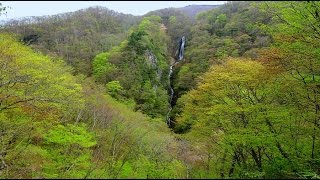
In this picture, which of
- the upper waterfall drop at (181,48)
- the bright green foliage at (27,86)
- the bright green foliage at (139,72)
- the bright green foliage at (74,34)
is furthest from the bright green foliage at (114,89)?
the upper waterfall drop at (181,48)

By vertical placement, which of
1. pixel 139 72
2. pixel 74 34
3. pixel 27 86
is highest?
pixel 27 86

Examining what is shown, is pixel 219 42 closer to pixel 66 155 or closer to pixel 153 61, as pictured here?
pixel 153 61

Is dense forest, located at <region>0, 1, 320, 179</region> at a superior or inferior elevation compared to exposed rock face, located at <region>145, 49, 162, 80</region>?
superior

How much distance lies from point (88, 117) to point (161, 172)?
10.9m

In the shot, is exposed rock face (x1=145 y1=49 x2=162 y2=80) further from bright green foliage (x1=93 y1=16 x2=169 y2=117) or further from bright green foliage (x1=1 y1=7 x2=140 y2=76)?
bright green foliage (x1=1 y1=7 x2=140 y2=76)

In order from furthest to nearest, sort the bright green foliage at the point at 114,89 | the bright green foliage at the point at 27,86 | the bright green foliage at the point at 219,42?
the bright green foliage at the point at 219,42 < the bright green foliage at the point at 114,89 < the bright green foliage at the point at 27,86

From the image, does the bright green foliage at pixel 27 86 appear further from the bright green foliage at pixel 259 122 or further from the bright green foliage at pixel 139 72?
the bright green foliage at pixel 139 72

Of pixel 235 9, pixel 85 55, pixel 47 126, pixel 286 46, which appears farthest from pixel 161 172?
pixel 235 9

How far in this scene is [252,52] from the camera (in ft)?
160

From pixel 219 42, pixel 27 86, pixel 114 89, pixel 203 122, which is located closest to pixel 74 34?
pixel 219 42

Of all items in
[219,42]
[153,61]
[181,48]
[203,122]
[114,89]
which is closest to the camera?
[203,122]

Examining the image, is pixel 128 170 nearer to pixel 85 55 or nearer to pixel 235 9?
pixel 85 55

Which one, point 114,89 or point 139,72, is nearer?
point 114,89

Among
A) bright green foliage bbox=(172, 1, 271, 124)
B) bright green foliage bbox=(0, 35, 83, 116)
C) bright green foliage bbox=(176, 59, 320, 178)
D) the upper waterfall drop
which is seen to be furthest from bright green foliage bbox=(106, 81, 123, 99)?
the upper waterfall drop
